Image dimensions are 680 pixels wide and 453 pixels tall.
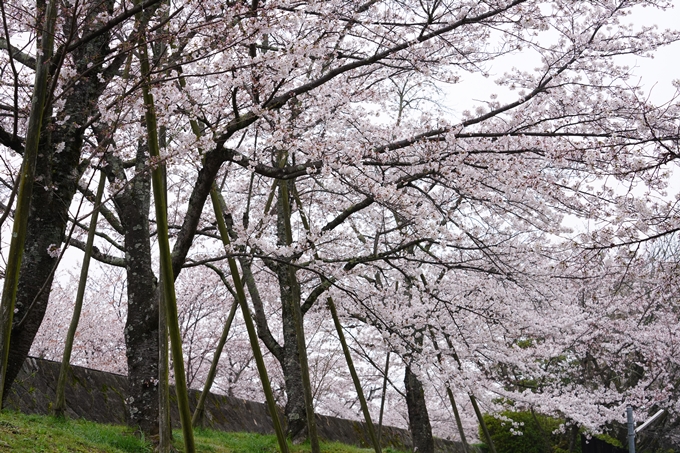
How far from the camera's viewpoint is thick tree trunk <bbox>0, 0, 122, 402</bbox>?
14.0 feet

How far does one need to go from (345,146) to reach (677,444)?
16573 millimetres

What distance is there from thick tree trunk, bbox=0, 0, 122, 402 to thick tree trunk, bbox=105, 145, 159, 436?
3.05ft

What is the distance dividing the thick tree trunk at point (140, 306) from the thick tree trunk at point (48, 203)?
0.93 metres

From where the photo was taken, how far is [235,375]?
1817 centimetres

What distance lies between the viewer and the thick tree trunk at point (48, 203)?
4.26 metres

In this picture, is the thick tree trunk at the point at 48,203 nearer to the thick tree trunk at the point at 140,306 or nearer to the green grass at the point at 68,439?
the green grass at the point at 68,439

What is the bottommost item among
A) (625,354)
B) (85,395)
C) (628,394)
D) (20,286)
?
(85,395)

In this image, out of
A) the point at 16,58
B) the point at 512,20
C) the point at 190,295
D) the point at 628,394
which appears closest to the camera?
the point at 16,58

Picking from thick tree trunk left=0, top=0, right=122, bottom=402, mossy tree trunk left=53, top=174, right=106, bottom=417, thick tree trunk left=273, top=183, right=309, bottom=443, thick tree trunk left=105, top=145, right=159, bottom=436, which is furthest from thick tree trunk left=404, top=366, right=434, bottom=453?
thick tree trunk left=0, top=0, right=122, bottom=402

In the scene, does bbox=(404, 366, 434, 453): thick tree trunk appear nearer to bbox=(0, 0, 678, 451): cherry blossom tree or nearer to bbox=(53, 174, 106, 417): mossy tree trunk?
bbox=(0, 0, 678, 451): cherry blossom tree

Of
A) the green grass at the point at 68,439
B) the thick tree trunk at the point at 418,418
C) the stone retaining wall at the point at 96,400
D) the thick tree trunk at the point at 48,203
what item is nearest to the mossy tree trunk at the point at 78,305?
the green grass at the point at 68,439

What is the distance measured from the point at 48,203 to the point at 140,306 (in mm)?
1731

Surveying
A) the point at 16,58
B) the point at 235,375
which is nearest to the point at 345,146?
the point at 16,58

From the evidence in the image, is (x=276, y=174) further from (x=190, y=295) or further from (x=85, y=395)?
(x=190, y=295)
